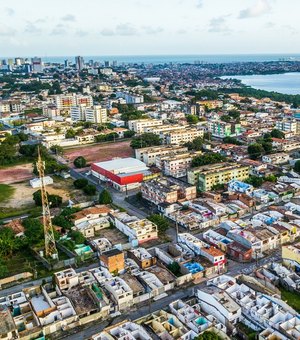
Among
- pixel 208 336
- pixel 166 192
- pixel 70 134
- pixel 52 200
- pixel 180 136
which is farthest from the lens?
pixel 70 134

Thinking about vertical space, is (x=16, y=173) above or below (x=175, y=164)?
below

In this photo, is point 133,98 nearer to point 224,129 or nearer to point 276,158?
point 224,129

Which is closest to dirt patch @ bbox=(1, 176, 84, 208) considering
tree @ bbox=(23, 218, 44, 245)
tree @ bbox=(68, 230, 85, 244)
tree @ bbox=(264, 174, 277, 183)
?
tree @ bbox=(23, 218, 44, 245)

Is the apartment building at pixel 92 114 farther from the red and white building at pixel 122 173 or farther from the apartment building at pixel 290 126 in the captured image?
the apartment building at pixel 290 126

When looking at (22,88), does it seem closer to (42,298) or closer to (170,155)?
(170,155)

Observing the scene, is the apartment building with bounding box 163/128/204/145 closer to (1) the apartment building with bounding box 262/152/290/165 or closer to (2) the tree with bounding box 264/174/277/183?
(1) the apartment building with bounding box 262/152/290/165

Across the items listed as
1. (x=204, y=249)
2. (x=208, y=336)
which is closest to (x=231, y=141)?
(x=204, y=249)

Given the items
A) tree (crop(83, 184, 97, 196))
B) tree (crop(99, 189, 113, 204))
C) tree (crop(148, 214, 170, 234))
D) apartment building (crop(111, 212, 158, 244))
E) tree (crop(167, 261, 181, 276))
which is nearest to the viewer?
tree (crop(167, 261, 181, 276))
